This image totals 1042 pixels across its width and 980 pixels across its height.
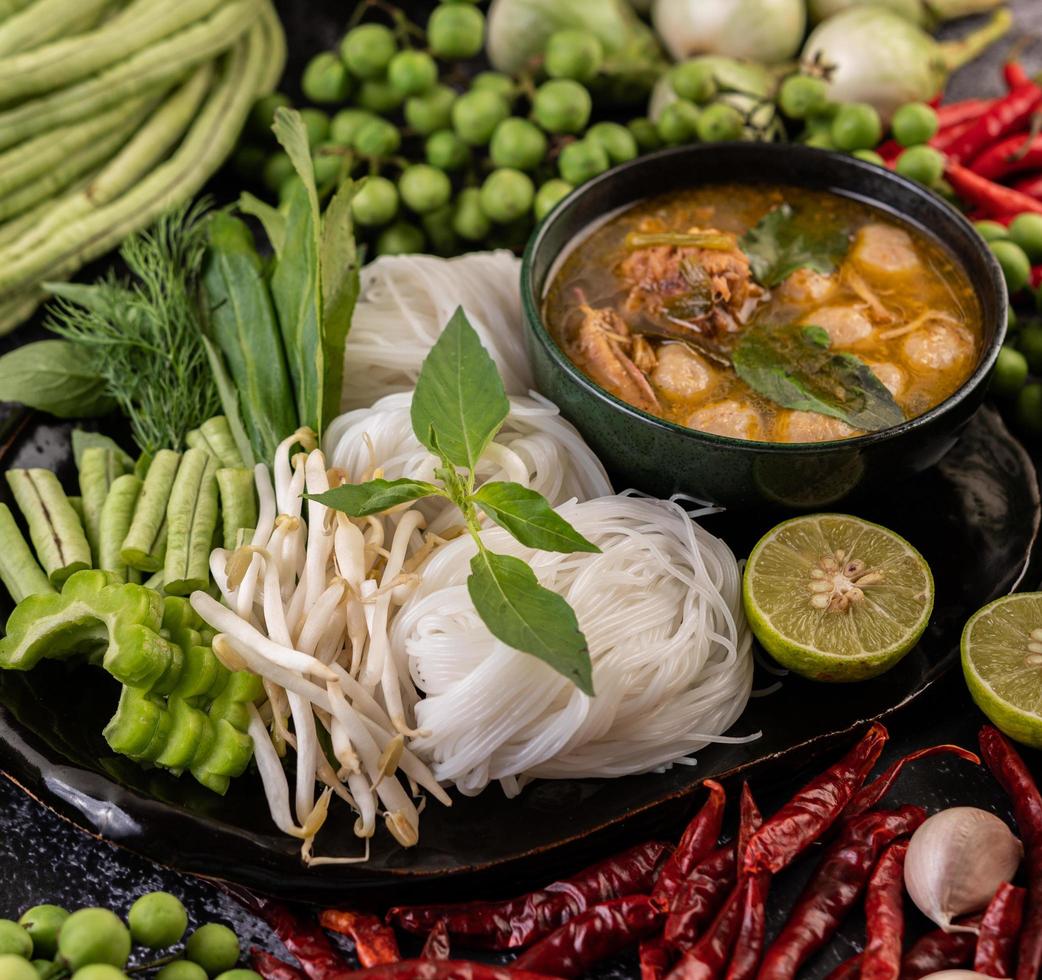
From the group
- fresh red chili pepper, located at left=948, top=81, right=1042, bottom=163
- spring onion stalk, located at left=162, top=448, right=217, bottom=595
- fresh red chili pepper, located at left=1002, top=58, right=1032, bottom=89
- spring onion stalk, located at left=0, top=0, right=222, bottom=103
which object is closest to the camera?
spring onion stalk, located at left=162, top=448, right=217, bottom=595

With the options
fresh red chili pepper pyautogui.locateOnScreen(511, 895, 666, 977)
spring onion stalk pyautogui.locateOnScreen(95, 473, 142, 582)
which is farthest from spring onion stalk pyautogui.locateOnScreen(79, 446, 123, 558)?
fresh red chili pepper pyautogui.locateOnScreen(511, 895, 666, 977)

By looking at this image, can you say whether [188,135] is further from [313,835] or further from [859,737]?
[859,737]

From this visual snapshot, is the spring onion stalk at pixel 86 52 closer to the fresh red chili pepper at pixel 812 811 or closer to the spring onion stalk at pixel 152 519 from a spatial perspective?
the spring onion stalk at pixel 152 519

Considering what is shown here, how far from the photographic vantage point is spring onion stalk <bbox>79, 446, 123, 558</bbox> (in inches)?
130

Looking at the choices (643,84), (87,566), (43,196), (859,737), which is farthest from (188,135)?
(859,737)

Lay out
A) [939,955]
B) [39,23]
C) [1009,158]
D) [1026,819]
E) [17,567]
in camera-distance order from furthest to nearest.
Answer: [1009,158], [39,23], [17,567], [1026,819], [939,955]

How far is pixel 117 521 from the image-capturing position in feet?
10.6

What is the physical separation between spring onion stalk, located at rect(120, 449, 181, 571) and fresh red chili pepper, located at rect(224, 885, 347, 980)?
2.98 feet

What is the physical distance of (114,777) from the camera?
272cm

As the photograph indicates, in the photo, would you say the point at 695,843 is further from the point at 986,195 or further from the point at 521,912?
the point at 986,195

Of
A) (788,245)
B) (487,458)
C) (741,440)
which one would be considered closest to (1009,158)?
(788,245)

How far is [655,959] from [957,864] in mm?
715

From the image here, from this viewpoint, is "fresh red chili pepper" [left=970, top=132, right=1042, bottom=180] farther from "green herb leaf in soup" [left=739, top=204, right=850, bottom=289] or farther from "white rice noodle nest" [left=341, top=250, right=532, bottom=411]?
"white rice noodle nest" [left=341, top=250, right=532, bottom=411]

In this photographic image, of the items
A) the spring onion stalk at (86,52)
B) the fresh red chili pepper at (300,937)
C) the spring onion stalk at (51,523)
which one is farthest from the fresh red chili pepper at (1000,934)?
the spring onion stalk at (86,52)
